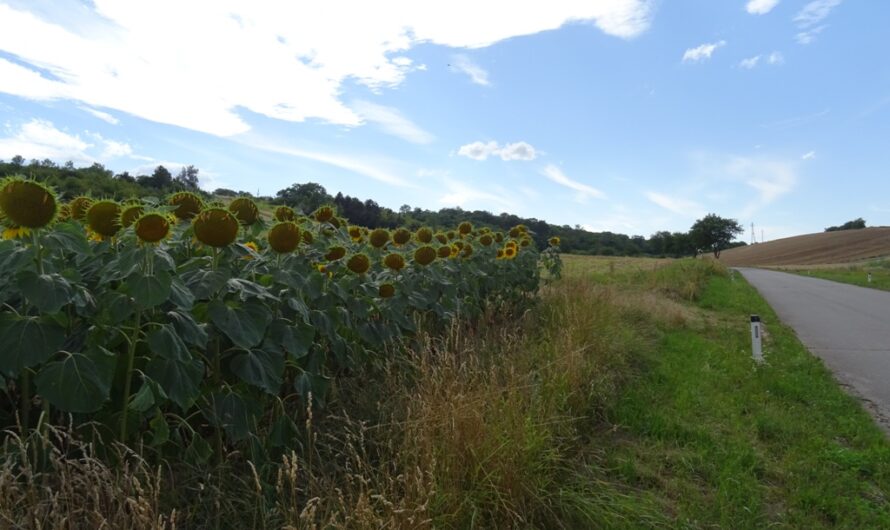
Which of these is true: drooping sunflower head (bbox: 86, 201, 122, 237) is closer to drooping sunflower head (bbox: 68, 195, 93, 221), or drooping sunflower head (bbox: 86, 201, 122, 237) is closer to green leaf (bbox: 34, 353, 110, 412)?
drooping sunflower head (bbox: 68, 195, 93, 221)

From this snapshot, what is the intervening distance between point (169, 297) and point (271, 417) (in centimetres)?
123

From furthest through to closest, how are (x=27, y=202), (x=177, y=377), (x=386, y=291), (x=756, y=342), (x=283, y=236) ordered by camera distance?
(x=756, y=342) → (x=386, y=291) → (x=283, y=236) → (x=177, y=377) → (x=27, y=202)

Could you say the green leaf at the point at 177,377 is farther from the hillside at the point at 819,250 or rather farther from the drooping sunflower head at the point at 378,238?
the hillside at the point at 819,250

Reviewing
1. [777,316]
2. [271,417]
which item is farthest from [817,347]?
[271,417]

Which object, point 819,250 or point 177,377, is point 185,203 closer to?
point 177,377

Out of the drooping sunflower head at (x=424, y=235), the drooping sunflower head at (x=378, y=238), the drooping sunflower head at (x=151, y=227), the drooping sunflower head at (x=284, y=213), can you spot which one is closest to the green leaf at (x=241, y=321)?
the drooping sunflower head at (x=151, y=227)

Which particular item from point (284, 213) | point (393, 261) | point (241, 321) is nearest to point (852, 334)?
point (393, 261)

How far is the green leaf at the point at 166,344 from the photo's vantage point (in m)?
2.21

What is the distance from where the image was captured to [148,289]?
2.14 meters

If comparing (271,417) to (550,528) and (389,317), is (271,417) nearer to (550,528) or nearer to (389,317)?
(389,317)

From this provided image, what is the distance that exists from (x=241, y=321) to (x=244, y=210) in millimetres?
787

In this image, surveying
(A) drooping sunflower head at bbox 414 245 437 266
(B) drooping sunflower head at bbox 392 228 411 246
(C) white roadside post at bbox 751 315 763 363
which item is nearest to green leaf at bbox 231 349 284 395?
(A) drooping sunflower head at bbox 414 245 437 266

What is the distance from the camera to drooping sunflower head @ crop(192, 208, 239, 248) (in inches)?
93.3

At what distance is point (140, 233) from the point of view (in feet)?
7.00
